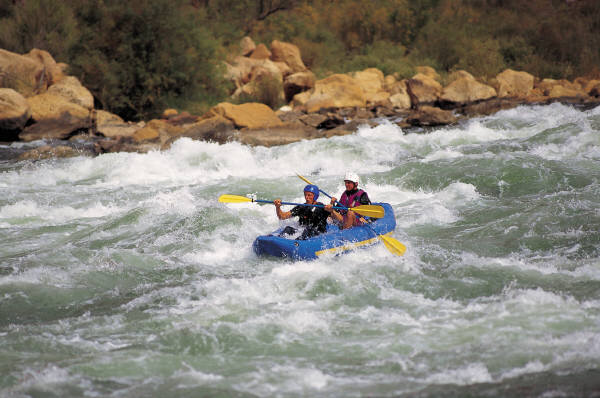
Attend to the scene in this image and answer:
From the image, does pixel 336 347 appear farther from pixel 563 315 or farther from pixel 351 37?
pixel 351 37

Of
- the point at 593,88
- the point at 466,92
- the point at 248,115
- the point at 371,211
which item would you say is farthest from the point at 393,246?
the point at 593,88

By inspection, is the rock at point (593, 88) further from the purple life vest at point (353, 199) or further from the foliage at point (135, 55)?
the purple life vest at point (353, 199)

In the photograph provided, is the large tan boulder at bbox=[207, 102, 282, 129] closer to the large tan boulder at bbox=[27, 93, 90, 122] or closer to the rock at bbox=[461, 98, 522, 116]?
the large tan boulder at bbox=[27, 93, 90, 122]

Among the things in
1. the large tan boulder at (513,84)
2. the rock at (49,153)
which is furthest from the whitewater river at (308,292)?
the large tan boulder at (513,84)

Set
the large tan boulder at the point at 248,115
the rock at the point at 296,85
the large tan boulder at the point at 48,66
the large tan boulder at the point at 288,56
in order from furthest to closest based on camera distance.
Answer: the large tan boulder at the point at 288,56 → the rock at the point at 296,85 → the large tan boulder at the point at 48,66 → the large tan boulder at the point at 248,115

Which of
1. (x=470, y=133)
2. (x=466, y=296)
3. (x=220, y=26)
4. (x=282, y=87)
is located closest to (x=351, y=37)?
(x=220, y=26)

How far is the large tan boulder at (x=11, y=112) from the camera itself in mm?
13227

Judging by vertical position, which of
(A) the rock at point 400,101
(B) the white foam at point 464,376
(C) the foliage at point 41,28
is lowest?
(A) the rock at point 400,101

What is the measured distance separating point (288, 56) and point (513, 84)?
310 inches

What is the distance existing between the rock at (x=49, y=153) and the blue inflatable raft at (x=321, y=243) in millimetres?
7672

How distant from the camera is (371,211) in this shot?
614 centimetres

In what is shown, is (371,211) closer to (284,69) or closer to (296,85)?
(296,85)

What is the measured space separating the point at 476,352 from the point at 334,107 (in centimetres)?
1351

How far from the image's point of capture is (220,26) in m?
24.3
